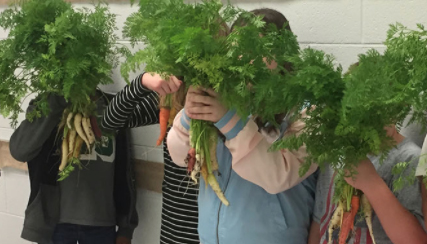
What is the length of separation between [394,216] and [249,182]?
1.37 feet

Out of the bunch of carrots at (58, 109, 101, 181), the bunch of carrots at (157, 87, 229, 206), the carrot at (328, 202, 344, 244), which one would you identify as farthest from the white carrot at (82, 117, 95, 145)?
the carrot at (328, 202, 344, 244)

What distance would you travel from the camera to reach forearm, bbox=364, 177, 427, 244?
4.40 ft

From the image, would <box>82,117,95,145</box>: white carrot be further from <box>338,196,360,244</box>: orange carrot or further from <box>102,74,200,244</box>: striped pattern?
<box>338,196,360,244</box>: orange carrot

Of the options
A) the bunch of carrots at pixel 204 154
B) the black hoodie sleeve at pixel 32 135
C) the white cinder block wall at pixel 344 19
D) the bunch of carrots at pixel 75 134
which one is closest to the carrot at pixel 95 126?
the bunch of carrots at pixel 75 134

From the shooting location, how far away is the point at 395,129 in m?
1.34

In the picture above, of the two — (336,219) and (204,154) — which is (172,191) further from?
(336,219)

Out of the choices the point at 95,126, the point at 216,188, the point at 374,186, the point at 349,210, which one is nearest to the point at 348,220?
the point at 349,210

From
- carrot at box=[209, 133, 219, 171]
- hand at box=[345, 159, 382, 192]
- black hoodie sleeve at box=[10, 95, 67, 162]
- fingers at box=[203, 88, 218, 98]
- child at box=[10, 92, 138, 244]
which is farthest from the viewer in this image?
child at box=[10, 92, 138, 244]

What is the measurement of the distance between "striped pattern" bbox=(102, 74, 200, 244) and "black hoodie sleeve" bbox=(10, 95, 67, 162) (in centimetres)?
23

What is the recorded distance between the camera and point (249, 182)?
1.60 m

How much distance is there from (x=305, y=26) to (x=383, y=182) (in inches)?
29.1

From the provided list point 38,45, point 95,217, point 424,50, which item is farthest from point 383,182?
point 95,217

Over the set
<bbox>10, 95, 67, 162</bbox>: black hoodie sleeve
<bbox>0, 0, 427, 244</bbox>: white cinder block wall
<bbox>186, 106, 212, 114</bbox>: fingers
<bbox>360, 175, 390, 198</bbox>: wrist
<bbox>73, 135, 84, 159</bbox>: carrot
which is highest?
<bbox>0, 0, 427, 244</bbox>: white cinder block wall

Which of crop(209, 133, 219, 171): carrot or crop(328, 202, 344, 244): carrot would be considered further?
crop(209, 133, 219, 171): carrot
